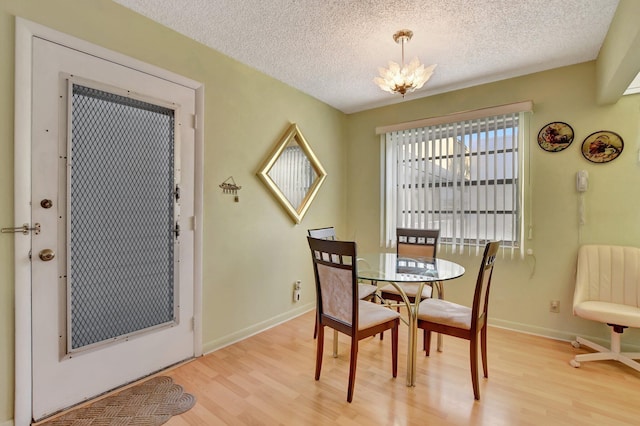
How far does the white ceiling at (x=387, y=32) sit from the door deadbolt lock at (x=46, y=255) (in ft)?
5.41

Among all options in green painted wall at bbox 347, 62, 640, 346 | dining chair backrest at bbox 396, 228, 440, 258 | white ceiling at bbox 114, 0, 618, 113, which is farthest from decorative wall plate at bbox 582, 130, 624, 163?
dining chair backrest at bbox 396, 228, 440, 258

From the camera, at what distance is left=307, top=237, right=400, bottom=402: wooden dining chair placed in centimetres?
187

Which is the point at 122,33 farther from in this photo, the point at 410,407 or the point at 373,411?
the point at 410,407

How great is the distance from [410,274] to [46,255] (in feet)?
7.40

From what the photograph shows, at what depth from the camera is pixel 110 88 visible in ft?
6.38

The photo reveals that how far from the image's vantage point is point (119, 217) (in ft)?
6.59

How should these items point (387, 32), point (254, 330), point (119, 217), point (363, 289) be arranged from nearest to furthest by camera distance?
point (119, 217)
point (387, 32)
point (363, 289)
point (254, 330)

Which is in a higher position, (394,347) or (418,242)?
(418,242)

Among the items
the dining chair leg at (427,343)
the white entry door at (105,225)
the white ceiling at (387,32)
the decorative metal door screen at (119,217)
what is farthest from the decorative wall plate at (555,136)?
the decorative metal door screen at (119,217)

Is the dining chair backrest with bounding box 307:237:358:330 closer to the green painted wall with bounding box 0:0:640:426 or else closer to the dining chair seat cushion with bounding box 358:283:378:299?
the dining chair seat cushion with bounding box 358:283:378:299

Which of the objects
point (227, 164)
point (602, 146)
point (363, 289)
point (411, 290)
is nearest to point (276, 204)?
point (227, 164)

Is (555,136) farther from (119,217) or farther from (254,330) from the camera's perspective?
(119,217)

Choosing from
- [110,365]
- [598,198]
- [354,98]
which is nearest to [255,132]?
[354,98]

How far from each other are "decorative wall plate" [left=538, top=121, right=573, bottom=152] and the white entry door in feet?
10.5
